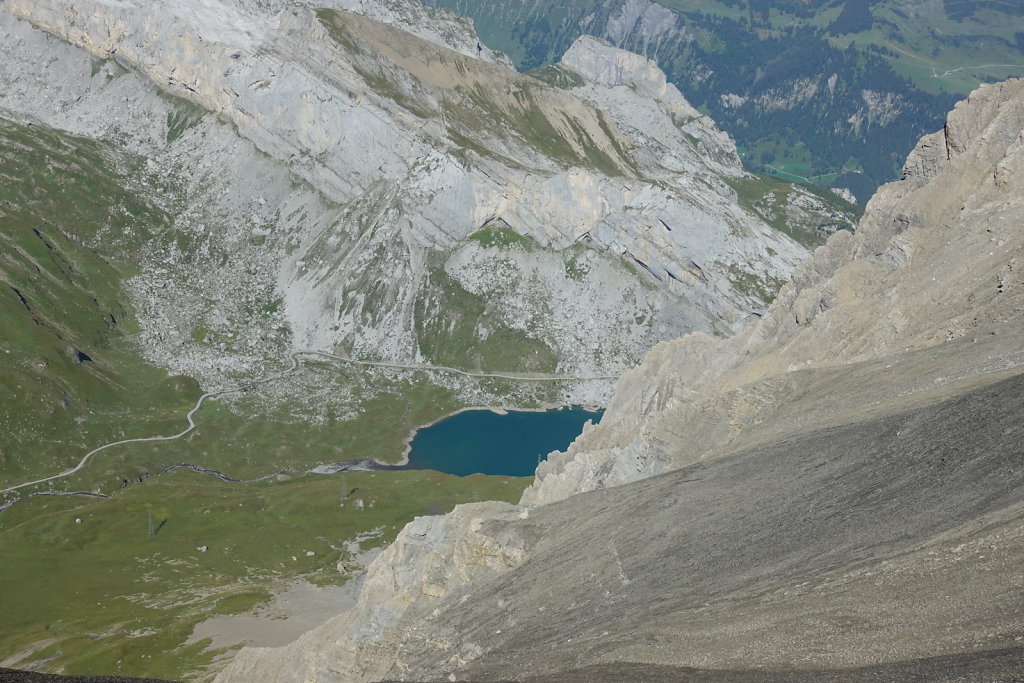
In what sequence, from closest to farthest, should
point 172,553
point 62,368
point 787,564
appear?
point 787,564 < point 172,553 < point 62,368

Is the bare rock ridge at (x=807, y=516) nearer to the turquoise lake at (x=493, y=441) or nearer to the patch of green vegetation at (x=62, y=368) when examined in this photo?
the turquoise lake at (x=493, y=441)

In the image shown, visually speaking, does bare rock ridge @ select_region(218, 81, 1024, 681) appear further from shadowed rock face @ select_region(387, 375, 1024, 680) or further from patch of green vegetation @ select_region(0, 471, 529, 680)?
patch of green vegetation @ select_region(0, 471, 529, 680)

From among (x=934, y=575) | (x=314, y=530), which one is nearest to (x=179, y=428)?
(x=314, y=530)

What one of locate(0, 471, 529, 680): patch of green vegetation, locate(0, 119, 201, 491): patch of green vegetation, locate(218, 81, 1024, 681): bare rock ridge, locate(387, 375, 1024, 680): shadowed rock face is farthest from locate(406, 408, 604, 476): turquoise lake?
locate(387, 375, 1024, 680): shadowed rock face

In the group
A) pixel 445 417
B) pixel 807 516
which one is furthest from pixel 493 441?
pixel 807 516

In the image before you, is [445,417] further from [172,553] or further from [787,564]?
[787,564]

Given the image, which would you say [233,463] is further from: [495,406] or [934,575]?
[934,575]

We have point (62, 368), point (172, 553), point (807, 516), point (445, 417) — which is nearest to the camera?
point (807, 516)
